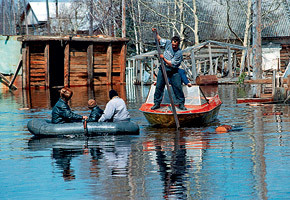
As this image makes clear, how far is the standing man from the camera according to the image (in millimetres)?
13781

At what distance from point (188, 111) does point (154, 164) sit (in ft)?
15.9

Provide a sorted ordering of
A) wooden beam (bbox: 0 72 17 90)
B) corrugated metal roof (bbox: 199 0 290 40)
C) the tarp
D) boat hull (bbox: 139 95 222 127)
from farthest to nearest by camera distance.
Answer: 1. corrugated metal roof (bbox: 199 0 290 40)
2. the tarp
3. wooden beam (bbox: 0 72 17 90)
4. boat hull (bbox: 139 95 222 127)

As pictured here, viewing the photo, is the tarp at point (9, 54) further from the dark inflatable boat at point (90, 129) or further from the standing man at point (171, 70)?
the dark inflatable boat at point (90, 129)

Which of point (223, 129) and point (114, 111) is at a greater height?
point (114, 111)

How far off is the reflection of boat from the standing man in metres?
0.25

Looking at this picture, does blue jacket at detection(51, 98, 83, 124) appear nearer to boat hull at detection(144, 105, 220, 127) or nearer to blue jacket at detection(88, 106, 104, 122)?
blue jacket at detection(88, 106, 104, 122)

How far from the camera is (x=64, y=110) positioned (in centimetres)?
1312

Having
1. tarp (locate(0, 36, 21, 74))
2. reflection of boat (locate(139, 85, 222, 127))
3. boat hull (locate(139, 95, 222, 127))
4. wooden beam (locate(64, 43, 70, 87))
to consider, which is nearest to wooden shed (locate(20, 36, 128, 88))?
wooden beam (locate(64, 43, 70, 87))

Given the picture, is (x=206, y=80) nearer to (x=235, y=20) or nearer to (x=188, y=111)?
(x=235, y=20)

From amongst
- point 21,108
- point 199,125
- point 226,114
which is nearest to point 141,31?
point 21,108

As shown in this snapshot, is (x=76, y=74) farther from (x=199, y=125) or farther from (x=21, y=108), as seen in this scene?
(x=199, y=125)

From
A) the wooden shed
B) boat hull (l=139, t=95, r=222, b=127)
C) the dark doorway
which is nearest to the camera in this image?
boat hull (l=139, t=95, r=222, b=127)

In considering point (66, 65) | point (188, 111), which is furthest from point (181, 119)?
point (66, 65)

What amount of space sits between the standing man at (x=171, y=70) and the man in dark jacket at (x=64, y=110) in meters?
2.24
